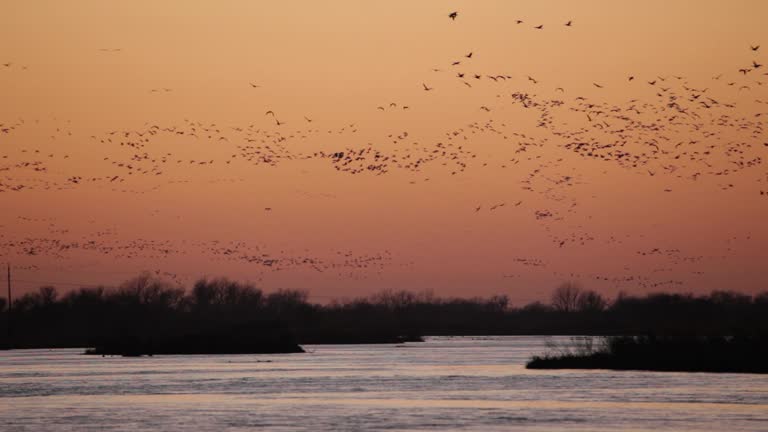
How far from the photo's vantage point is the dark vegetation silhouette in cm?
6931

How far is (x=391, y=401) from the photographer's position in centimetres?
5631

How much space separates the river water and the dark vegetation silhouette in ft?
3.65

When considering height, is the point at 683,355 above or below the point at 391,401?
above

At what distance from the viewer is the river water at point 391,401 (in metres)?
44.6

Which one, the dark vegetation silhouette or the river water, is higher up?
the dark vegetation silhouette

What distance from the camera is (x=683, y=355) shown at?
237 feet

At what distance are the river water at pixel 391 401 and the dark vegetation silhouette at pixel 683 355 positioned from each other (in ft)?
3.65

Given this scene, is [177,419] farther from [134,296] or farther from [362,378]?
[134,296]

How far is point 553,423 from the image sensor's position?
44438 mm

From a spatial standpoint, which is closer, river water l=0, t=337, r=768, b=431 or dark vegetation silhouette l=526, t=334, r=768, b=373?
river water l=0, t=337, r=768, b=431

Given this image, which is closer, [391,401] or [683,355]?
[391,401]

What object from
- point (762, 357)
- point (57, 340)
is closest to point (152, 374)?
point (762, 357)

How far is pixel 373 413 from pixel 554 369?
34.1 meters

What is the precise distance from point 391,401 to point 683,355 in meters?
22.4
